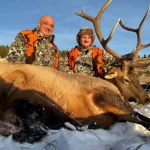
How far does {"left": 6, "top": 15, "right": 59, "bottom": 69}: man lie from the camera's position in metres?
7.50

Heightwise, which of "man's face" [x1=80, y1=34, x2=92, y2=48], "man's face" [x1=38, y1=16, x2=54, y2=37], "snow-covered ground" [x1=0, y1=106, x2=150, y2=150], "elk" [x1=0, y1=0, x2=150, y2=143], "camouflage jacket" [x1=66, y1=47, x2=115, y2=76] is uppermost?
"man's face" [x1=38, y1=16, x2=54, y2=37]

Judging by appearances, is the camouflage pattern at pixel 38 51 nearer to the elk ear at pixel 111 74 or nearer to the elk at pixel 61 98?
the elk ear at pixel 111 74

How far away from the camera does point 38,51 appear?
7695 mm

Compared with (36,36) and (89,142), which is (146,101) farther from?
(89,142)

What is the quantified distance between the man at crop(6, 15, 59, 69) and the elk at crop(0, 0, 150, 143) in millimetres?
2005

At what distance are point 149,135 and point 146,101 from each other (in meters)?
3.18

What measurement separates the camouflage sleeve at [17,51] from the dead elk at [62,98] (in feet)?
7.01

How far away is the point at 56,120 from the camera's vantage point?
4434 mm

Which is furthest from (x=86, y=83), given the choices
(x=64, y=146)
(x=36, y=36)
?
(x=36, y=36)

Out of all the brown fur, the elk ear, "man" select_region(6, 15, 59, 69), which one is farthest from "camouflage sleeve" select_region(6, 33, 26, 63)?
the brown fur

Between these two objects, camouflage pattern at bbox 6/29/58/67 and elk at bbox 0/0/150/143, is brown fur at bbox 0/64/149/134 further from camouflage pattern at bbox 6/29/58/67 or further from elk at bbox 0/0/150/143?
camouflage pattern at bbox 6/29/58/67

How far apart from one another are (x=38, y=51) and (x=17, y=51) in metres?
0.49

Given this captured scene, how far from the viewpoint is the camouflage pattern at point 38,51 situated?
7.48m

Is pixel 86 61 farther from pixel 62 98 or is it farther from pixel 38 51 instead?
pixel 62 98
